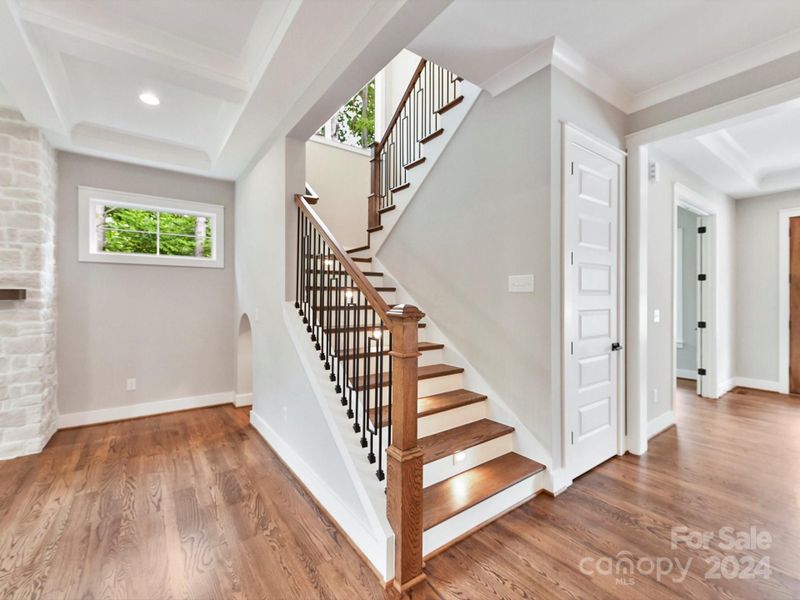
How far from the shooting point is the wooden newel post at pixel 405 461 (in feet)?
5.45

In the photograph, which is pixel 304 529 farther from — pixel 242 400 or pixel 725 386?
pixel 725 386

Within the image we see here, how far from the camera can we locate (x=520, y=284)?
2.51m

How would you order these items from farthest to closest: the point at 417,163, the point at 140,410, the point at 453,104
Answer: the point at 140,410 < the point at 417,163 < the point at 453,104

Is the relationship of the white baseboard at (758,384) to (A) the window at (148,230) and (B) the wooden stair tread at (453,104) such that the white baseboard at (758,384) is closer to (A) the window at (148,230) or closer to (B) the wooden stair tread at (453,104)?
(B) the wooden stair tread at (453,104)

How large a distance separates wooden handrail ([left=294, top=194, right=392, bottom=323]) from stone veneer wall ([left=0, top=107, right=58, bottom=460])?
240 centimetres

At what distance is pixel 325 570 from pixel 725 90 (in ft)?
12.7

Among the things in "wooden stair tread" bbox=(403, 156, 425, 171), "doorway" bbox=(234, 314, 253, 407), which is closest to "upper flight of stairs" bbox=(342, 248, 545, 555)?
"wooden stair tread" bbox=(403, 156, 425, 171)

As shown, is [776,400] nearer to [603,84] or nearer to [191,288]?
[603,84]

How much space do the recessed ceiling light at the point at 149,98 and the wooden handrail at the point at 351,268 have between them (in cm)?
148

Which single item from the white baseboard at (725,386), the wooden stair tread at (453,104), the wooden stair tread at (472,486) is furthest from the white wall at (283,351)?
the white baseboard at (725,386)

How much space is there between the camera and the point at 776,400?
4.52 m

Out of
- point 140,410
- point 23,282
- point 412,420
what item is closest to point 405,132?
point 412,420

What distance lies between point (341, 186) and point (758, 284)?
5.98 metres

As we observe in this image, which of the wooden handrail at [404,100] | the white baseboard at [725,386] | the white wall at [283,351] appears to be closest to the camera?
the white wall at [283,351]
